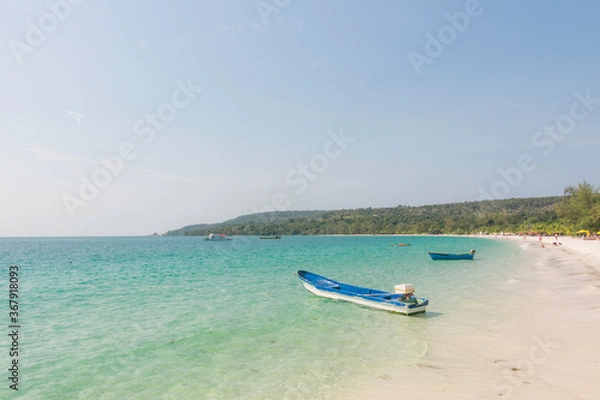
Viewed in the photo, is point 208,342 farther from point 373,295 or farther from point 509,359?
point 509,359

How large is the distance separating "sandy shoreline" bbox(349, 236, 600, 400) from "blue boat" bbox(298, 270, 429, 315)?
1.21 m

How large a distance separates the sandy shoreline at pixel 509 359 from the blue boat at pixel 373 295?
121 cm

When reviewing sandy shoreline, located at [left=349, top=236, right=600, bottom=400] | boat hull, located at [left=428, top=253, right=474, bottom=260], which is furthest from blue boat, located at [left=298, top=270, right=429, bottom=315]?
boat hull, located at [left=428, top=253, right=474, bottom=260]

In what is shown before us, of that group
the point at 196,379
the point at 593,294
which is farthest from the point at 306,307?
the point at 593,294

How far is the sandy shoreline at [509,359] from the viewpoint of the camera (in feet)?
24.2

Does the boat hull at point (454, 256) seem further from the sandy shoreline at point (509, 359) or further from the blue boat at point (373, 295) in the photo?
the sandy shoreline at point (509, 359)

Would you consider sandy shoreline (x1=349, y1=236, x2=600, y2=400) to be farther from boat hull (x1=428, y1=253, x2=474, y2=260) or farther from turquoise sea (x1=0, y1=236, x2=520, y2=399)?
boat hull (x1=428, y1=253, x2=474, y2=260)

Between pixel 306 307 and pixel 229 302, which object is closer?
pixel 306 307

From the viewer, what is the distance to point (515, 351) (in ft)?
32.2

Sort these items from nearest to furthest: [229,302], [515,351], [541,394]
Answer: [541,394] < [515,351] < [229,302]

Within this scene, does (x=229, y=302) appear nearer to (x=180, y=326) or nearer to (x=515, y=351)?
(x=180, y=326)

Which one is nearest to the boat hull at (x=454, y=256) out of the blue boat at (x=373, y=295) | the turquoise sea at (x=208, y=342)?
the turquoise sea at (x=208, y=342)

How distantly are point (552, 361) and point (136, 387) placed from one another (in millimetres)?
9664

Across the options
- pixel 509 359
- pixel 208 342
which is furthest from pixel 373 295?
pixel 208 342
